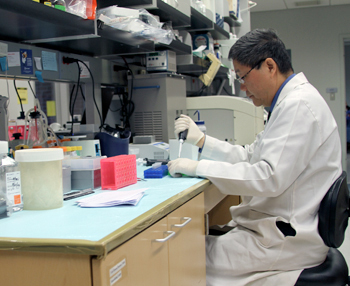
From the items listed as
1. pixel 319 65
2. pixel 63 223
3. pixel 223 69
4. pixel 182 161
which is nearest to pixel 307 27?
pixel 319 65

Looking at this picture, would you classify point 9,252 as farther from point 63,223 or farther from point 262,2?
point 262,2

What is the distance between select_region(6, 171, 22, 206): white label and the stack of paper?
0.53 feet

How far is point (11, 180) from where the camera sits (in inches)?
36.9

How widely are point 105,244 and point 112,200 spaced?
1.10 ft

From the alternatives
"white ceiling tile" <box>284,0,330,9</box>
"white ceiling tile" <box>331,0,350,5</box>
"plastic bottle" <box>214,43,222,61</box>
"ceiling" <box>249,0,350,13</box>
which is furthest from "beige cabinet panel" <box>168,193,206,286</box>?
"white ceiling tile" <box>331,0,350,5</box>

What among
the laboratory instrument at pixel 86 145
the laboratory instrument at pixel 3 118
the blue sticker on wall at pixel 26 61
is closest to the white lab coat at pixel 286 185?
the laboratory instrument at pixel 86 145

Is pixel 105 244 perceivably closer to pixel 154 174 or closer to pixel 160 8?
pixel 154 174

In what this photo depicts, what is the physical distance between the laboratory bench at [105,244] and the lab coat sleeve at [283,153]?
19 cm

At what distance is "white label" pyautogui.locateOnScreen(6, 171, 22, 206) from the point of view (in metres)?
0.93

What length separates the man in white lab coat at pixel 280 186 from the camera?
122 cm

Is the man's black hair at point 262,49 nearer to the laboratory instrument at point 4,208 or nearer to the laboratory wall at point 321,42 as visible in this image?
the laboratory instrument at point 4,208

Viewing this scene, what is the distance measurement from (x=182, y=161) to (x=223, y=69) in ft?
6.27

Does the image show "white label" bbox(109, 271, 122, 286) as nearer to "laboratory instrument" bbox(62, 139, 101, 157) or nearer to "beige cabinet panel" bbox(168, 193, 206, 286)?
"beige cabinet panel" bbox(168, 193, 206, 286)

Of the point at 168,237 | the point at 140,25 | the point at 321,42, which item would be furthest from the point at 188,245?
the point at 321,42
